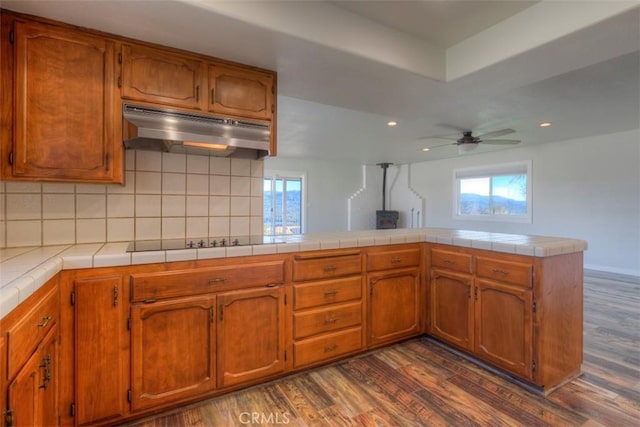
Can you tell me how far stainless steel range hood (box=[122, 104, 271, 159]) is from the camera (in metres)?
1.72

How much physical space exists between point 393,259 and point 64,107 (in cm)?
225

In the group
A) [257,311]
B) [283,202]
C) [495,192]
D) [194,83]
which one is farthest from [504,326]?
[283,202]

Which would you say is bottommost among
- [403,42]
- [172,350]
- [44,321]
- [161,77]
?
[172,350]

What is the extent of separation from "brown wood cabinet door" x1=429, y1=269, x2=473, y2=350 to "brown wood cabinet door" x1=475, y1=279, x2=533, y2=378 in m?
0.07

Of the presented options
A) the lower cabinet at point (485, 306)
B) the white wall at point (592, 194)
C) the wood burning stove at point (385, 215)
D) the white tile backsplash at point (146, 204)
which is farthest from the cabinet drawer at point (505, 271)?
the wood burning stove at point (385, 215)

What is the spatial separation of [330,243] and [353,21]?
140 centimetres

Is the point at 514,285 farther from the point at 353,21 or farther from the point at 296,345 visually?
the point at 353,21

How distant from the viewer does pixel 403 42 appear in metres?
2.10

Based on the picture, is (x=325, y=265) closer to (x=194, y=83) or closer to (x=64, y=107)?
(x=194, y=83)

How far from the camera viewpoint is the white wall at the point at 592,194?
487 cm

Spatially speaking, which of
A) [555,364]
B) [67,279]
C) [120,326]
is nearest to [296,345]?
[120,326]

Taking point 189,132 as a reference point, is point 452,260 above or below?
below

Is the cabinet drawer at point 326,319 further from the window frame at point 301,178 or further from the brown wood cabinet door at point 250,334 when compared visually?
the window frame at point 301,178

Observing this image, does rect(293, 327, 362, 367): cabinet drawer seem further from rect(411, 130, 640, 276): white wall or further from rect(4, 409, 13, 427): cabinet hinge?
rect(411, 130, 640, 276): white wall
